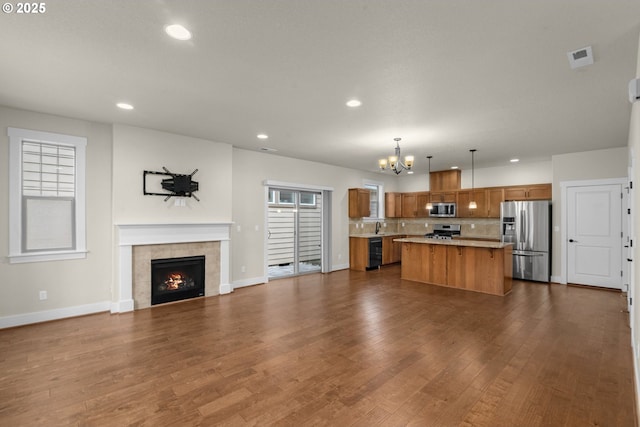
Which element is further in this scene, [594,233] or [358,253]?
[358,253]

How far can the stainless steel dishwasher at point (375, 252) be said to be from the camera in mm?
8078

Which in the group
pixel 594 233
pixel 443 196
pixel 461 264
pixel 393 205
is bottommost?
pixel 461 264

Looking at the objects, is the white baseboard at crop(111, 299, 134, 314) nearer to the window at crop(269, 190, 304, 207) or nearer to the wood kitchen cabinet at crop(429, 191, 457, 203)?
the window at crop(269, 190, 304, 207)

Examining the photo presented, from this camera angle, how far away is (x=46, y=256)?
4059 mm

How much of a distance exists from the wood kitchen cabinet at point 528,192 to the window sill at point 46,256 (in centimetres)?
890

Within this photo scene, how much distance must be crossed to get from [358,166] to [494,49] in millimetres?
5649

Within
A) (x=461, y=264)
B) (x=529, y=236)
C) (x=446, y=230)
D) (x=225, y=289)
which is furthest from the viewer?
(x=446, y=230)

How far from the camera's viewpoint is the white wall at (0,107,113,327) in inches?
151

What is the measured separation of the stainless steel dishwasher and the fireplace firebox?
174 inches

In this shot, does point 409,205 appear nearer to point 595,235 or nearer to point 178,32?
point 595,235

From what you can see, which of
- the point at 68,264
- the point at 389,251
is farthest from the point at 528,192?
the point at 68,264

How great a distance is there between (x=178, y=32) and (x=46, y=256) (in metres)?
3.77

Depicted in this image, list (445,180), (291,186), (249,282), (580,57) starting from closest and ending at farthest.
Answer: (580,57) → (249,282) → (291,186) → (445,180)

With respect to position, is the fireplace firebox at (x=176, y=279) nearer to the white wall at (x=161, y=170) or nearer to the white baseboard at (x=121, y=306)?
the white baseboard at (x=121, y=306)
